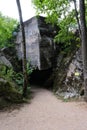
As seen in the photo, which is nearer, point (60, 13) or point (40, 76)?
point (60, 13)

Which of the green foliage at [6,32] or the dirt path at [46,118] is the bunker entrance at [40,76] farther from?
the dirt path at [46,118]

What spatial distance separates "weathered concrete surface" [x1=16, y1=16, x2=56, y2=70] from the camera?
527 inches

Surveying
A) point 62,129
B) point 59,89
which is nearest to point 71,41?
point 59,89

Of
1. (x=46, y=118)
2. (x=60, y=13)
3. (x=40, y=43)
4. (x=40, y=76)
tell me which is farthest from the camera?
(x=40, y=76)

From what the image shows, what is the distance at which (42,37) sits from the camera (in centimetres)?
1358

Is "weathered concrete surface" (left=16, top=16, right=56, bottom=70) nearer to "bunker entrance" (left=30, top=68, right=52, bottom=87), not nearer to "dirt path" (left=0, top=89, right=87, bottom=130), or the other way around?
"bunker entrance" (left=30, top=68, right=52, bottom=87)

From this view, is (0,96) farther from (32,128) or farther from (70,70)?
(70,70)

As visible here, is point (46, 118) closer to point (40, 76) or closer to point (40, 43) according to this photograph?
point (40, 43)

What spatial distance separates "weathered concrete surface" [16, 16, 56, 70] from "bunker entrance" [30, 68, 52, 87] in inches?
41.6

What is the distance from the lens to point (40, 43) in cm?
1337

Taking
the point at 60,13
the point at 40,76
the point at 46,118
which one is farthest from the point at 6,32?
the point at 46,118

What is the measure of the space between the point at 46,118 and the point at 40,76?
28.6ft

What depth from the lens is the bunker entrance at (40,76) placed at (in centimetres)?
1475

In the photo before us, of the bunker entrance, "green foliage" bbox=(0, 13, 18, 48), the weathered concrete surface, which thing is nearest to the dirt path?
the weathered concrete surface
